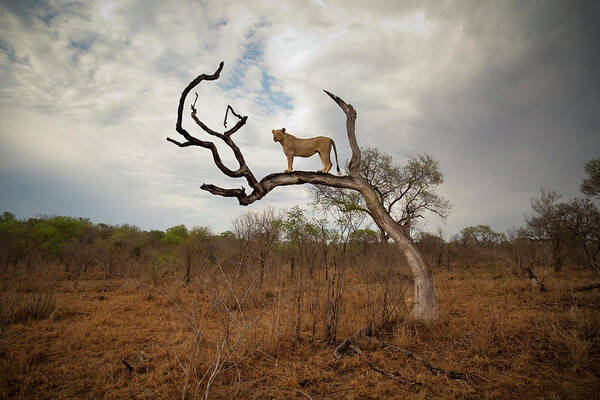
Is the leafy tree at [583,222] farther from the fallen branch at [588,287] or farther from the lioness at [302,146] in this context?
the lioness at [302,146]

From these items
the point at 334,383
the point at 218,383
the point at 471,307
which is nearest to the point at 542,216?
the point at 471,307

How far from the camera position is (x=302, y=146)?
187 inches

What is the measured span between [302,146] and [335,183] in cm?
112

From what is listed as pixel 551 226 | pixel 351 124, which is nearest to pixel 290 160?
pixel 351 124

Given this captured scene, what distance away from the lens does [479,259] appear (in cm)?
2139

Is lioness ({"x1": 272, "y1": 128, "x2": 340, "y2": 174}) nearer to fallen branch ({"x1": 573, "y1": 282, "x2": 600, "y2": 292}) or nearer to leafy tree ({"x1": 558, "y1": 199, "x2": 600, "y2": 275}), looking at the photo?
fallen branch ({"x1": 573, "y1": 282, "x2": 600, "y2": 292})

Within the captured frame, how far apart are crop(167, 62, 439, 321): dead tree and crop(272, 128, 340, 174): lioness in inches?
13.2

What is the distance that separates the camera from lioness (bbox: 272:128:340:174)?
15.1 feet

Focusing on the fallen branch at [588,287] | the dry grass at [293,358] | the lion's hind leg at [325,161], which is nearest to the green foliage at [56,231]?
the dry grass at [293,358]

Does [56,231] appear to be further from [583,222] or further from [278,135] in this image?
[583,222]

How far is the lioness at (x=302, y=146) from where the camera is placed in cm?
461

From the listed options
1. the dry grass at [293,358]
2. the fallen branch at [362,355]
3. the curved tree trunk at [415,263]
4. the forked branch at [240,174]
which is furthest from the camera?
the curved tree trunk at [415,263]

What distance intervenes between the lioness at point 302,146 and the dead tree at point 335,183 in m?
0.33

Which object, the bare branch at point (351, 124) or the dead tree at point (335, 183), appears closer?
the dead tree at point (335, 183)
